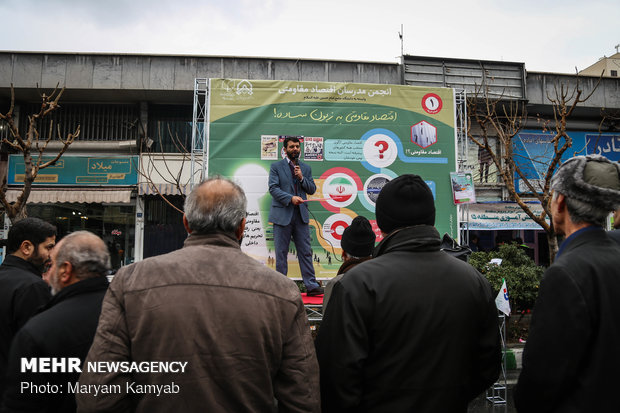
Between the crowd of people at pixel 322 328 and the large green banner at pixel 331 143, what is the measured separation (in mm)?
4693

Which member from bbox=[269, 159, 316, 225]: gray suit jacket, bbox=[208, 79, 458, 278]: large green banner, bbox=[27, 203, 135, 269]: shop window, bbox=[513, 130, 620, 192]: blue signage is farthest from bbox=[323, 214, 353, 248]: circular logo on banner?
bbox=[513, 130, 620, 192]: blue signage

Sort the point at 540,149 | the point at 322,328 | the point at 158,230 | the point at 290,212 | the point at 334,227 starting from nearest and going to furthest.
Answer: the point at 322,328 → the point at 290,212 → the point at 334,227 → the point at 158,230 → the point at 540,149

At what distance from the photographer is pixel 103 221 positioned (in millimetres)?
12203

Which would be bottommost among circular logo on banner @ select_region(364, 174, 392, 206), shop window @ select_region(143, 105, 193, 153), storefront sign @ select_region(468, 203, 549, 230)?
storefront sign @ select_region(468, 203, 549, 230)

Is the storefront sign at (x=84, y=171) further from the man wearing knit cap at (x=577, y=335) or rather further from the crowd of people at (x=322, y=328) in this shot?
the man wearing knit cap at (x=577, y=335)

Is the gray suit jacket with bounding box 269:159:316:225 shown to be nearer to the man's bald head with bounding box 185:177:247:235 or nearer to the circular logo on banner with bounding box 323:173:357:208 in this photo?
the circular logo on banner with bounding box 323:173:357:208

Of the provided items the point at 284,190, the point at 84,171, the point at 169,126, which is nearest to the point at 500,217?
the point at 284,190

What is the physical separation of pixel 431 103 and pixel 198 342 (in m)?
6.65

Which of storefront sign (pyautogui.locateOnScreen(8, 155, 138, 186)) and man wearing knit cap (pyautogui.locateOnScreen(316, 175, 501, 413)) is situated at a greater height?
storefront sign (pyautogui.locateOnScreen(8, 155, 138, 186))

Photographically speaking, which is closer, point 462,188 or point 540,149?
point 462,188

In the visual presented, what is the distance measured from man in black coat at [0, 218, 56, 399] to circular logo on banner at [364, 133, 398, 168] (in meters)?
5.06

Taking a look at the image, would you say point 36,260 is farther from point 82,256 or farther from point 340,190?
point 340,190

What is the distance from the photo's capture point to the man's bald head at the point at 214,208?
1.55m

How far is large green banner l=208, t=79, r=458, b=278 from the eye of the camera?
6.50 metres
